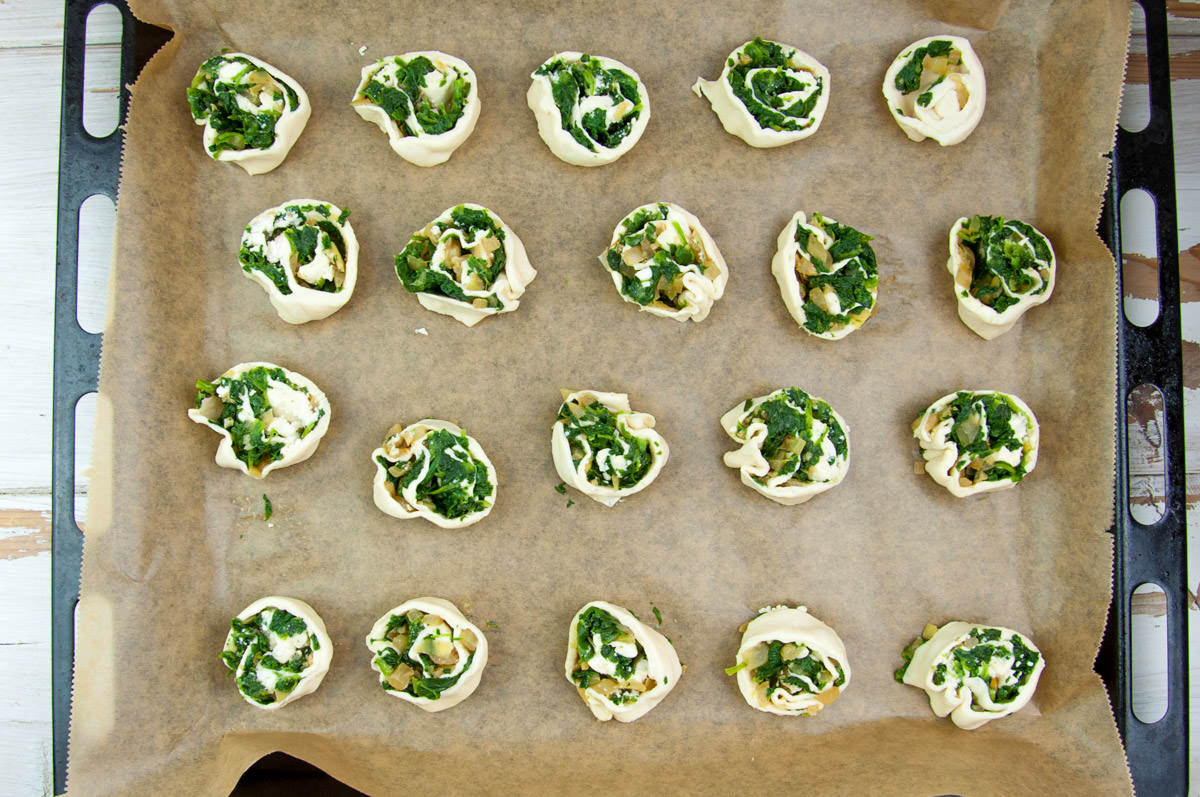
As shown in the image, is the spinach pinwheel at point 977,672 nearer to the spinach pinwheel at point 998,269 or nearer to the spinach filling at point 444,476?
the spinach pinwheel at point 998,269

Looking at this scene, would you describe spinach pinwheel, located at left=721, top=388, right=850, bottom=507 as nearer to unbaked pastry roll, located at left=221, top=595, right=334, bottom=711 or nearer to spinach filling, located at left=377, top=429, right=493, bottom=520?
spinach filling, located at left=377, top=429, right=493, bottom=520

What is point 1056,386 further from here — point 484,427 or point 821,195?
point 484,427

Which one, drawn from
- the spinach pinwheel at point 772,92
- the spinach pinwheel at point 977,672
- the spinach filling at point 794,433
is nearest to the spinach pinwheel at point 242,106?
the spinach pinwheel at point 772,92

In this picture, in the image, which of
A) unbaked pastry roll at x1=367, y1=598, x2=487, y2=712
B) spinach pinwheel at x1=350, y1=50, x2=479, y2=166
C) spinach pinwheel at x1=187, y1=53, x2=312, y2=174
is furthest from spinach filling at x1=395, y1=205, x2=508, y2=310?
unbaked pastry roll at x1=367, y1=598, x2=487, y2=712

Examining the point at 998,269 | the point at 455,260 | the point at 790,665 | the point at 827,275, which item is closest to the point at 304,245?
the point at 455,260

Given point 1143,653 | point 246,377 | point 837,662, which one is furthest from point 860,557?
point 246,377
